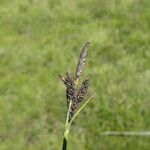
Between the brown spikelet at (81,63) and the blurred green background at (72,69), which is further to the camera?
the blurred green background at (72,69)

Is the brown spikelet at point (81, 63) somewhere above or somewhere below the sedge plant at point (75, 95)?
above

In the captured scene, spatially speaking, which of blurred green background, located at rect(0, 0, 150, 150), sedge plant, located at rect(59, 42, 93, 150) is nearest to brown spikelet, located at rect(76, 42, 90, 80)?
sedge plant, located at rect(59, 42, 93, 150)

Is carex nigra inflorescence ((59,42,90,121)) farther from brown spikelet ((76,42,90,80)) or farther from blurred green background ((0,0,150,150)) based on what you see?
blurred green background ((0,0,150,150))

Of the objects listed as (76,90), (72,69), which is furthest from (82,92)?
(72,69)

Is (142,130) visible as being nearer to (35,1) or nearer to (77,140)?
(77,140)

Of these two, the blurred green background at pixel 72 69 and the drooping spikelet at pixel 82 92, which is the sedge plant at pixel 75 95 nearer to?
the drooping spikelet at pixel 82 92

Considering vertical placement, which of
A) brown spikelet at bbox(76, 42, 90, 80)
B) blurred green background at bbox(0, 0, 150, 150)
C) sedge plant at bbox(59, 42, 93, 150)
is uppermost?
blurred green background at bbox(0, 0, 150, 150)

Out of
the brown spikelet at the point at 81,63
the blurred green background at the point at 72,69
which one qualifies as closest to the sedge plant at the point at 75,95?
the brown spikelet at the point at 81,63

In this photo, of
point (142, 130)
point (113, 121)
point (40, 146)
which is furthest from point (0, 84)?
point (142, 130)
